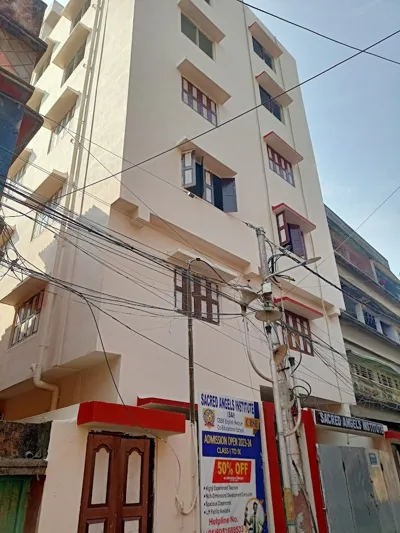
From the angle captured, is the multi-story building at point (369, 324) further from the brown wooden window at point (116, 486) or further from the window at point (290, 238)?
the brown wooden window at point (116, 486)

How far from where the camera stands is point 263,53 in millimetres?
17125

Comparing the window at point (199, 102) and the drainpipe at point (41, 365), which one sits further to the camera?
the window at point (199, 102)

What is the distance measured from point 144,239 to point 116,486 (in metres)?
4.69

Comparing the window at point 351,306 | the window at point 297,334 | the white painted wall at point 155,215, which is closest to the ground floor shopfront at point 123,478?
the white painted wall at point 155,215

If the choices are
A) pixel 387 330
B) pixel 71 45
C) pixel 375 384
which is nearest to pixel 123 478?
pixel 375 384

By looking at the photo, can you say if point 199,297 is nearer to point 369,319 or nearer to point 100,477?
point 100,477

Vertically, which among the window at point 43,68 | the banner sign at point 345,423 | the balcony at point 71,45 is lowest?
the banner sign at point 345,423

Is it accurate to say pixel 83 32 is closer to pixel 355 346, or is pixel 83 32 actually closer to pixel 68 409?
pixel 68 409

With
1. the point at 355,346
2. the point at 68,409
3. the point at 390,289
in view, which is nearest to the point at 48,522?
the point at 68,409

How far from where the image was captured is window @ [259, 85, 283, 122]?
1547 cm

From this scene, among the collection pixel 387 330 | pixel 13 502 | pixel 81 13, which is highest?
pixel 81 13

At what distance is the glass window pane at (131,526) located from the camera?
5516mm

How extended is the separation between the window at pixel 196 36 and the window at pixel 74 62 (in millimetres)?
3293

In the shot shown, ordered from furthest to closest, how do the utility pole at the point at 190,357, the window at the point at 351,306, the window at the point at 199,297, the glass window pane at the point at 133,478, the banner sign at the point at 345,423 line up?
the window at the point at 351,306
the banner sign at the point at 345,423
the window at the point at 199,297
the utility pole at the point at 190,357
the glass window pane at the point at 133,478
